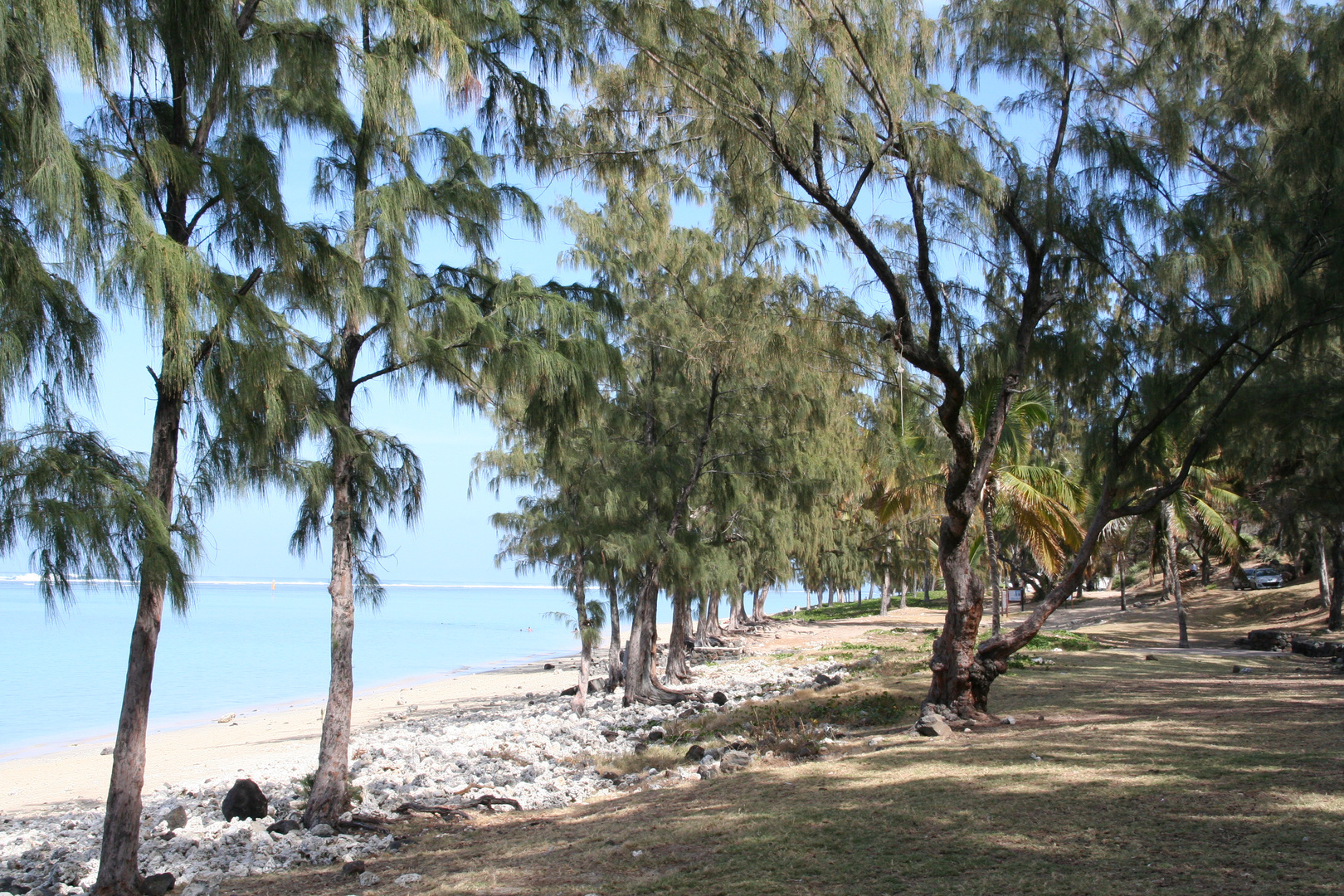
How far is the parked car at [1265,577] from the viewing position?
109 ft

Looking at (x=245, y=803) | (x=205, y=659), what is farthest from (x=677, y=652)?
(x=205, y=659)

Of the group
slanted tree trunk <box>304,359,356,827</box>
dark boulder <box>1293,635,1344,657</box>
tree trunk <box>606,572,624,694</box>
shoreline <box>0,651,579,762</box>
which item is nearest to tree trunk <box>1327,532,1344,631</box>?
dark boulder <box>1293,635,1344,657</box>

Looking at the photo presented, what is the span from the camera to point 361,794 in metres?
7.92

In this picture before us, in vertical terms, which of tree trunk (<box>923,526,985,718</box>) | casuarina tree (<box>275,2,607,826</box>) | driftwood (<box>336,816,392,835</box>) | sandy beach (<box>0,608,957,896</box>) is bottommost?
sandy beach (<box>0,608,957,896</box>)

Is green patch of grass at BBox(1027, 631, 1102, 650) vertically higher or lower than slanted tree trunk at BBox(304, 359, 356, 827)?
lower

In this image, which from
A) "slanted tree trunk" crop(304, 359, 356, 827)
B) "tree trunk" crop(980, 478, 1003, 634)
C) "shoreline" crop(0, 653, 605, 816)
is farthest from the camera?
"tree trunk" crop(980, 478, 1003, 634)

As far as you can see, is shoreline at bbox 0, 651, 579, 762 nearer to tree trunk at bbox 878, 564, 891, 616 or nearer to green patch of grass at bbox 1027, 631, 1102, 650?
tree trunk at bbox 878, 564, 891, 616

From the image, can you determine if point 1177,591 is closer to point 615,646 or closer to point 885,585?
point 615,646

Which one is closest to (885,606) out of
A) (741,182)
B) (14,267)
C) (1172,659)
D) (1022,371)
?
(1172,659)

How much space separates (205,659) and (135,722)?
3195 cm

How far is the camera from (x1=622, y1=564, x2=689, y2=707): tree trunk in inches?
546

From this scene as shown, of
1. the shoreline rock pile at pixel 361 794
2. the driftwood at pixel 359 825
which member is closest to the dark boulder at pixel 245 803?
the shoreline rock pile at pixel 361 794

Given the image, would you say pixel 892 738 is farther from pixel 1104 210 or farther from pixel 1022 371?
pixel 1104 210

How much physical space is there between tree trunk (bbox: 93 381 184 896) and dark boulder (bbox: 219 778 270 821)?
189cm
